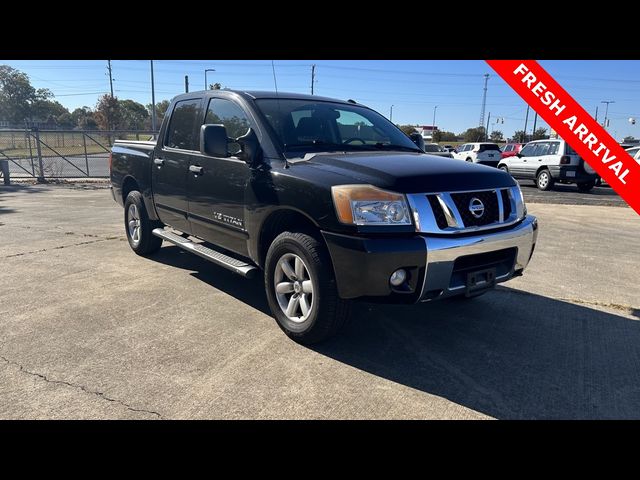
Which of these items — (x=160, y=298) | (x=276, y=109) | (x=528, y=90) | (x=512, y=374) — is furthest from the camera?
(x=528, y=90)

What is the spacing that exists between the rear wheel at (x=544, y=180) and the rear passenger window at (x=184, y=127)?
14.6m

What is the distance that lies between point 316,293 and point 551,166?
50.6 ft

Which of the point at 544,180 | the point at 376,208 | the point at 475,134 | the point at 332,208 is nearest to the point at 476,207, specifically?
the point at 376,208

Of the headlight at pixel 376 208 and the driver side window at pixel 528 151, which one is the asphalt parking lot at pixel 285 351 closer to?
the headlight at pixel 376 208

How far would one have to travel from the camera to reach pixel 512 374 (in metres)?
3.17

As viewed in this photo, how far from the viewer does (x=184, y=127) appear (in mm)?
5098

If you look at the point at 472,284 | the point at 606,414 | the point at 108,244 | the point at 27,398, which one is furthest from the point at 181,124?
the point at 606,414

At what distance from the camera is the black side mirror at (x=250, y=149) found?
387 cm

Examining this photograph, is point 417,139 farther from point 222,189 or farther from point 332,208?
point 332,208

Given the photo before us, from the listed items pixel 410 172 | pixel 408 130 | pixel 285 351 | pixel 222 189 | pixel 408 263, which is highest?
pixel 408 130

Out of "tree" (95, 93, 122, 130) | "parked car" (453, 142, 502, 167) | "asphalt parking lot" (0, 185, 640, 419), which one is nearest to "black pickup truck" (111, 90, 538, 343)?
"asphalt parking lot" (0, 185, 640, 419)

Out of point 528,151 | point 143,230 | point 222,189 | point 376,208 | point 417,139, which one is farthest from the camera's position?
point 528,151

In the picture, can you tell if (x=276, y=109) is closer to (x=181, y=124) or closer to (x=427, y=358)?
(x=181, y=124)
